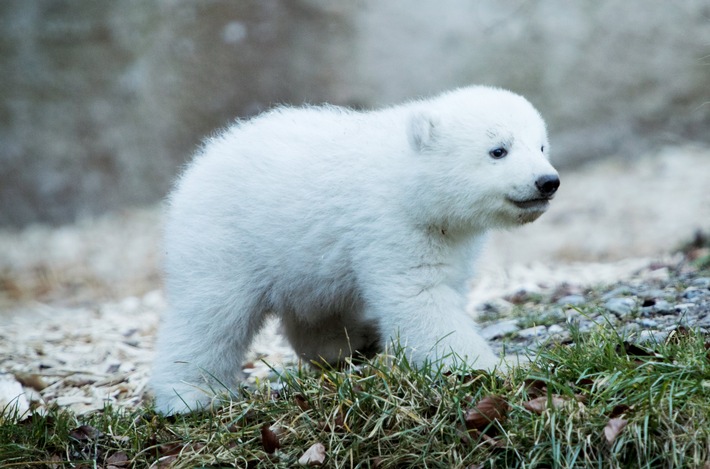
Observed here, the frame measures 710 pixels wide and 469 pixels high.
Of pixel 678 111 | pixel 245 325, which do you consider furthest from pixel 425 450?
pixel 678 111

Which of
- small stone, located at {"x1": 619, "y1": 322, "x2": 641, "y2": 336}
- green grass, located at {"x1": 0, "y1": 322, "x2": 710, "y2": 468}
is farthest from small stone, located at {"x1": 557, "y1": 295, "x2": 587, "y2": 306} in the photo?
green grass, located at {"x1": 0, "y1": 322, "x2": 710, "y2": 468}

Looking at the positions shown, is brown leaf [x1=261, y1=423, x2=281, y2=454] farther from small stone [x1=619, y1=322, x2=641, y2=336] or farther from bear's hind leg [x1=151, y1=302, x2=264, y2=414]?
small stone [x1=619, y1=322, x2=641, y2=336]

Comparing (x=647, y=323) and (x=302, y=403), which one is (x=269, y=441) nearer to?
(x=302, y=403)

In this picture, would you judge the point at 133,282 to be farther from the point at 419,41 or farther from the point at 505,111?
the point at 505,111

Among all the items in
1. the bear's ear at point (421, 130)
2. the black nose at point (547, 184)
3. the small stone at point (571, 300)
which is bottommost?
the small stone at point (571, 300)

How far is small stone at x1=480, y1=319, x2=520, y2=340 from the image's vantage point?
5.93 meters

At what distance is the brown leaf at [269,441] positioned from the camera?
4.08m

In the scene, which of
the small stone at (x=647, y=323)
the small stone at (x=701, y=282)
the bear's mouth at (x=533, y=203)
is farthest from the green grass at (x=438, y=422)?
the small stone at (x=701, y=282)

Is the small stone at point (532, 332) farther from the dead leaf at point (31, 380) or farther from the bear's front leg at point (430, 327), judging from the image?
the dead leaf at point (31, 380)

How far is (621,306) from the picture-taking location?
563 cm

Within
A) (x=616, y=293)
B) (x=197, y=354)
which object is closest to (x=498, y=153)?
(x=197, y=354)

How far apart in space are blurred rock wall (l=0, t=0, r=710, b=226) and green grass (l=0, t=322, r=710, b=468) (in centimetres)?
660

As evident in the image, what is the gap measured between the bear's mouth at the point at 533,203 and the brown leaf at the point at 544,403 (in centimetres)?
104

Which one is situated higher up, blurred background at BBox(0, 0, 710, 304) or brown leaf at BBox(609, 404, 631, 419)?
blurred background at BBox(0, 0, 710, 304)
